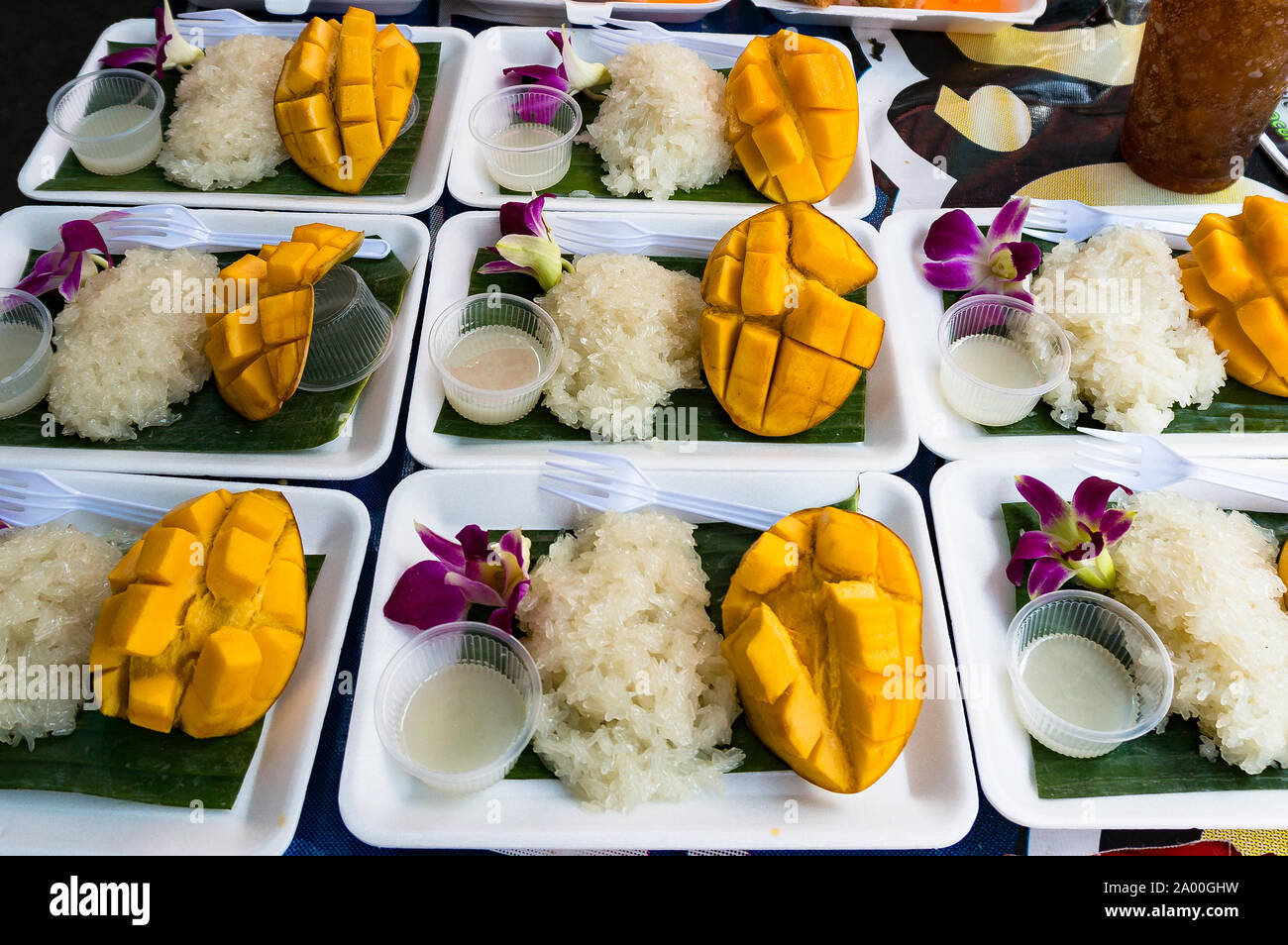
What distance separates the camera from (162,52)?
2.86 meters

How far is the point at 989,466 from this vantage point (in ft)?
6.90

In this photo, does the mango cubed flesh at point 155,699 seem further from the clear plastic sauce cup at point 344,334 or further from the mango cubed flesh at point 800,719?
the mango cubed flesh at point 800,719

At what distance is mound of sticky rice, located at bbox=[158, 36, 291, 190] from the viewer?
8.73 ft

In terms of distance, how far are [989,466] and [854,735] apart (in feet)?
2.60

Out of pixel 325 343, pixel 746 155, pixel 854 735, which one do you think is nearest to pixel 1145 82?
pixel 746 155

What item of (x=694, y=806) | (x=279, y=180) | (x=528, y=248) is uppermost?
(x=528, y=248)

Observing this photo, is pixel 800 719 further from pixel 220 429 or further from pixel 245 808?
pixel 220 429

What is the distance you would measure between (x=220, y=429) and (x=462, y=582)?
0.82 metres

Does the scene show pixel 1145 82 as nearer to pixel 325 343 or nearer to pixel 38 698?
pixel 325 343

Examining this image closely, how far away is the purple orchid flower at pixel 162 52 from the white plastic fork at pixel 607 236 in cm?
144

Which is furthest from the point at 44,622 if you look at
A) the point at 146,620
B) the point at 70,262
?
the point at 70,262

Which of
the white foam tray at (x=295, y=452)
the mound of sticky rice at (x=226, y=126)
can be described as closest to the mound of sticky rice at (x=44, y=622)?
the white foam tray at (x=295, y=452)

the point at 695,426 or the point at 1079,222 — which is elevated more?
the point at 1079,222

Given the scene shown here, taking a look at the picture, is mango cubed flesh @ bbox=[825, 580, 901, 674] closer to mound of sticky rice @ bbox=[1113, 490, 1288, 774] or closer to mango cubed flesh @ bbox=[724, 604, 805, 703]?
mango cubed flesh @ bbox=[724, 604, 805, 703]
